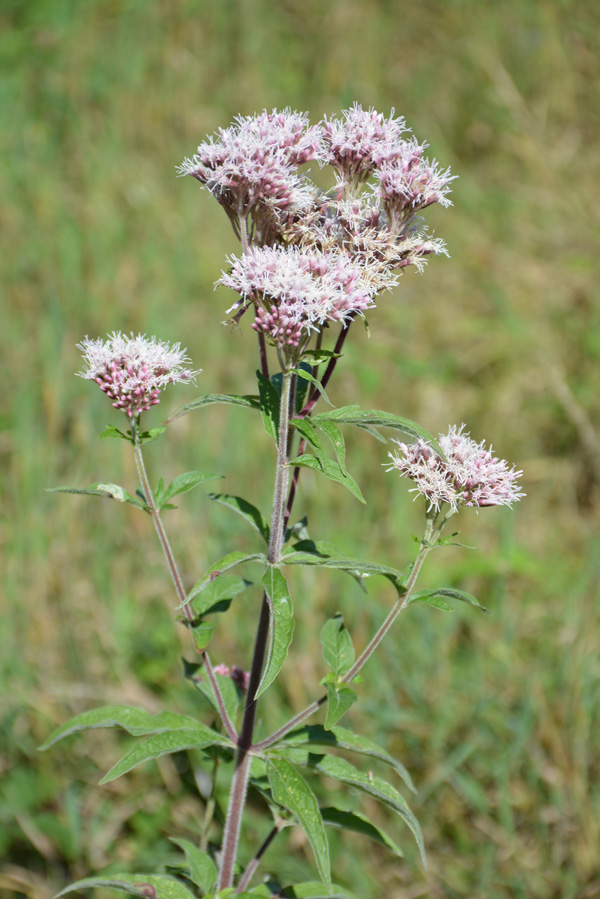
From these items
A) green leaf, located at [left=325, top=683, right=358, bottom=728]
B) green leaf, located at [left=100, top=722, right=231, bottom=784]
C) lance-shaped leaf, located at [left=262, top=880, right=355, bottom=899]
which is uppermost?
green leaf, located at [left=325, top=683, right=358, bottom=728]

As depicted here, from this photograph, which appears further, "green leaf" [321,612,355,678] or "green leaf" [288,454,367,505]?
"green leaf" [321,612,355,678]

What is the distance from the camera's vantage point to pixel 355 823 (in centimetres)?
184

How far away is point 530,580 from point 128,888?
8.95 feet

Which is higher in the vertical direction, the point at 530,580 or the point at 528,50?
the point at 528,50

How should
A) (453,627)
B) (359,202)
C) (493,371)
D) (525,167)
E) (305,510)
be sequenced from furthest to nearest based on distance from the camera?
(525,167), (493,371), (305,510), (453,627), (359,202)

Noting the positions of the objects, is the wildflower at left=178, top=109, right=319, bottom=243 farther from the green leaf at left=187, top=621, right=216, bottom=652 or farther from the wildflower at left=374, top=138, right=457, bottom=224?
the green leaf at left=187, top=621, right=216, bottom=652

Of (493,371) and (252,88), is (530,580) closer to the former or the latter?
(493,371)

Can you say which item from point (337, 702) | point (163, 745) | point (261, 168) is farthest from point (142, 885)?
point (261, 168)

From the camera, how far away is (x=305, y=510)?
12.7 ft

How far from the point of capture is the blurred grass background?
9.95 feet

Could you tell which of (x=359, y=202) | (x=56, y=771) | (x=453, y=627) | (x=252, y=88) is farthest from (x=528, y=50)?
(x=56, y=771)

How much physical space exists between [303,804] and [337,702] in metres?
0.21

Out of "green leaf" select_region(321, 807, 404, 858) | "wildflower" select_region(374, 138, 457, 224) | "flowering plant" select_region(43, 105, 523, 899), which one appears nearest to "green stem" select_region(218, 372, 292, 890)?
"flowering plant" select_region(43, 105, 523, 899)

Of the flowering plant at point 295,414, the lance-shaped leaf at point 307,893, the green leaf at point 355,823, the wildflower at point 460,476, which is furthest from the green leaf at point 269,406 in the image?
the lance-shaped leaf at point 307,893
